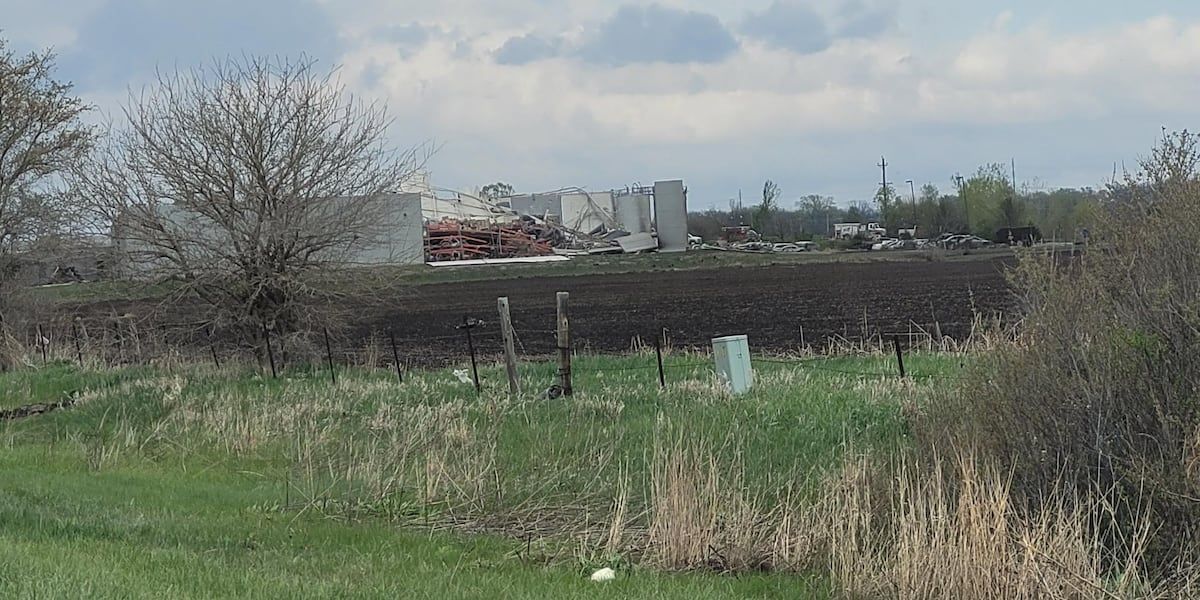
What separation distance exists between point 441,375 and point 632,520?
1161 centimetres

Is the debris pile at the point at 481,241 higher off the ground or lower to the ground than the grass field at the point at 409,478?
higher

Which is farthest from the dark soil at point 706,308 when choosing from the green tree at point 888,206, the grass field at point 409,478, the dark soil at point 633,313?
the green tree at point 888,206

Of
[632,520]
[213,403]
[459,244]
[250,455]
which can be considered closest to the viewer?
[632,520]

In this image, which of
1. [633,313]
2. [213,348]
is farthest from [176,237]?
[633,313]

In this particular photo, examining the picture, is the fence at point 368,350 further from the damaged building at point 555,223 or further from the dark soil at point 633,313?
the damaged building at point 555,223

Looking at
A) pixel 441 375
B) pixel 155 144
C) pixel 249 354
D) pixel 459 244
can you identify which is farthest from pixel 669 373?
pixel 459 244

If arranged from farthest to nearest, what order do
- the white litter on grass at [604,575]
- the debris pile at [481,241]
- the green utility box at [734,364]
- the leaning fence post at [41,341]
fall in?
the debris pile at [481,241], the leaning fence post at [41,341], the green utility box at [734,364], the white litter on grass at [604,575]

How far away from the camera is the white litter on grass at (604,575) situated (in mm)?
7078

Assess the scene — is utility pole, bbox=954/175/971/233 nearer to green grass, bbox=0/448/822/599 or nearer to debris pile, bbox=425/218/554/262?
debris pile, bbox=425/218/554/262

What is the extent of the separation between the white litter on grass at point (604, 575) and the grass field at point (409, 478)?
0.26 feet

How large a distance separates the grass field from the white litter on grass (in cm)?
8

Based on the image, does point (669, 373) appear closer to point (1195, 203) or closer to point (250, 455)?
point (250, 455)

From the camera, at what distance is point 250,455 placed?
1298 cm

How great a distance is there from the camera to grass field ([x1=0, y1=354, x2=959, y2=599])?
22.3ft
